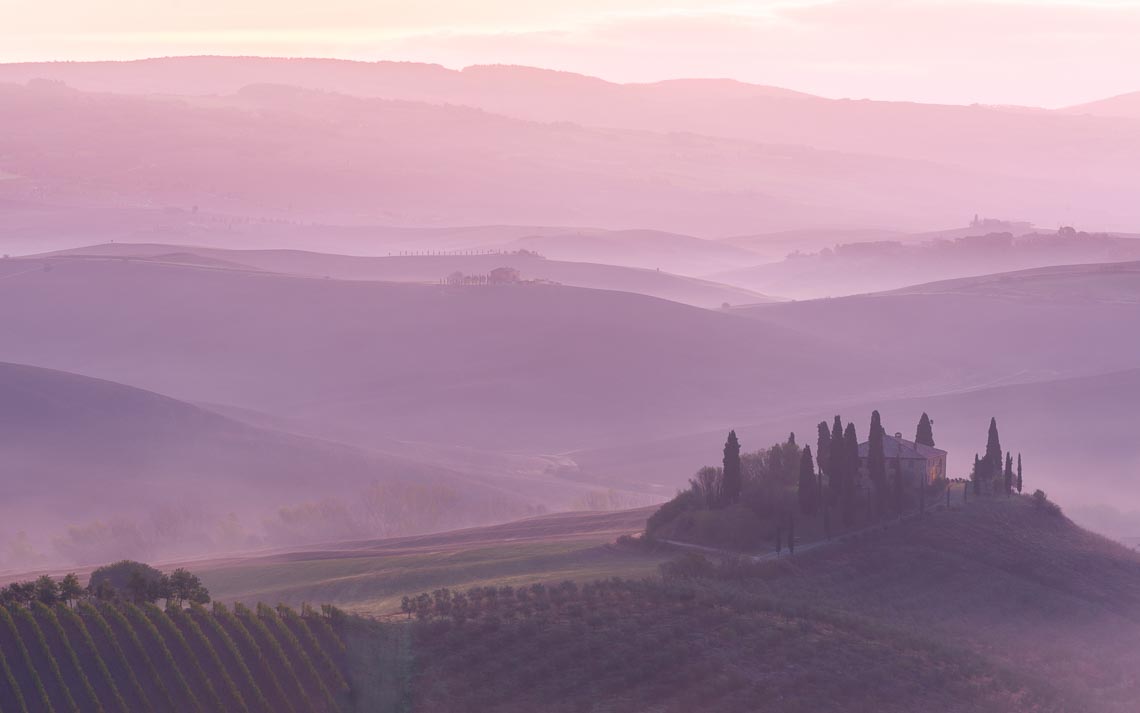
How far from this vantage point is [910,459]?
7462cm

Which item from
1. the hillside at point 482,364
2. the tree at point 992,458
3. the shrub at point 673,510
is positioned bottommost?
the shrub at point 673,510

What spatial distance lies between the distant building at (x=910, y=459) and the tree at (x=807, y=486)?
5.28m

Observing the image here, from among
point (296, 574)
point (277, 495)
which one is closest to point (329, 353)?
point (277, 495)

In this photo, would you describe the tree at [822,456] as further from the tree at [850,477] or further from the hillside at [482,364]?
the hillside at [482,364]

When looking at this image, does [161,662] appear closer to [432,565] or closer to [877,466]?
[432,565]

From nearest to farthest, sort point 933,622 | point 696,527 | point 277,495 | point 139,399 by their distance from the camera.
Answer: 1. point 933,622
2. point 696,527
3. point 277,495
4. point 139,399

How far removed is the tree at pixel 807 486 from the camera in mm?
66875

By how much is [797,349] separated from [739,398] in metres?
19.8

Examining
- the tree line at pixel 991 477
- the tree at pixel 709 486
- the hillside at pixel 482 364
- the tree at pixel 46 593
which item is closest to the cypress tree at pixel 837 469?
the tree at pixel 709 486

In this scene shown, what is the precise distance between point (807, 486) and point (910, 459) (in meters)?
9.43

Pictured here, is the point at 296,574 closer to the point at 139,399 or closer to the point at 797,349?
the point at 139,399

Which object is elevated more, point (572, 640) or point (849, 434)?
point (849, 434)

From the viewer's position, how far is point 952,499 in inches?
2923

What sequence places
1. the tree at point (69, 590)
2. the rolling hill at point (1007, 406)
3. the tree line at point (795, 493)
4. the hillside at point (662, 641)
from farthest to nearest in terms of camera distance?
the rolling hill at point (1007, 406), the tree line at point (795, 493), the tree at point (69, 590), the hillside at point (662, 641)
